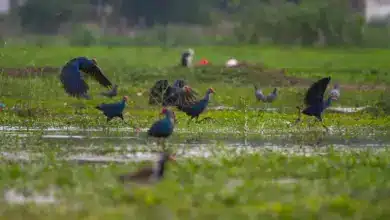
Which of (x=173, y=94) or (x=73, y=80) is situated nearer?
(x=73, y=80)

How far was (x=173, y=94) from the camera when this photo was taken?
22.5m

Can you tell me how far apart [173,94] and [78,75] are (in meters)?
2.33

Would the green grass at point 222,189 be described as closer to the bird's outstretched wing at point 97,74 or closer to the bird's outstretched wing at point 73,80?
the bird's outstretched wing at point 73,80

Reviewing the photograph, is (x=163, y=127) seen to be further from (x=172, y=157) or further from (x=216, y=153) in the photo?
(x=172, y=157)

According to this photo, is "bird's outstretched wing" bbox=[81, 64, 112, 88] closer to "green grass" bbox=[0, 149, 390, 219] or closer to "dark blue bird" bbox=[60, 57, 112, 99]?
"dark blue bird" bbox=[60, 57, 112, 99]

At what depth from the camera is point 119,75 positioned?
111 feet

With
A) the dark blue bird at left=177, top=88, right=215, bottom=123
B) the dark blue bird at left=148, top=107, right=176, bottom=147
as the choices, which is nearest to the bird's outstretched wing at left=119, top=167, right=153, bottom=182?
the dark blue bird at left=148, top=107, right=176, bottom=147

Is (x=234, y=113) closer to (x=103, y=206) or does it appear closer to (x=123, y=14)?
(x=103, y=206)

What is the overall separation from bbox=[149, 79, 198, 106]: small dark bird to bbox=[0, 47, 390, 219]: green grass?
431 mm

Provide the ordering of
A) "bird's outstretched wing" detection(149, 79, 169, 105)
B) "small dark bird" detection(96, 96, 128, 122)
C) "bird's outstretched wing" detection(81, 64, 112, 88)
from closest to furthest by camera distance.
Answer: "bird's outstretched wing" detection(81, 64, 112, 88)
"small dark bird" detection(96, 96, 128, 122)
"bird's outstretched wing" detection(149, 79, 169, 105)

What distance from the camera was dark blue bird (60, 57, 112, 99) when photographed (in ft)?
68.7

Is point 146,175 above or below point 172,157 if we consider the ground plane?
above

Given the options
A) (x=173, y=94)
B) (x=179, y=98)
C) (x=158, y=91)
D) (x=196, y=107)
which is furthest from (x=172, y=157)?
(x=158, y=91)

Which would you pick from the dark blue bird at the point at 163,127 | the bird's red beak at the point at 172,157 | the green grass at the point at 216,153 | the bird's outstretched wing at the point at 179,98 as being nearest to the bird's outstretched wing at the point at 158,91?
the green grass at the point at 216,153
